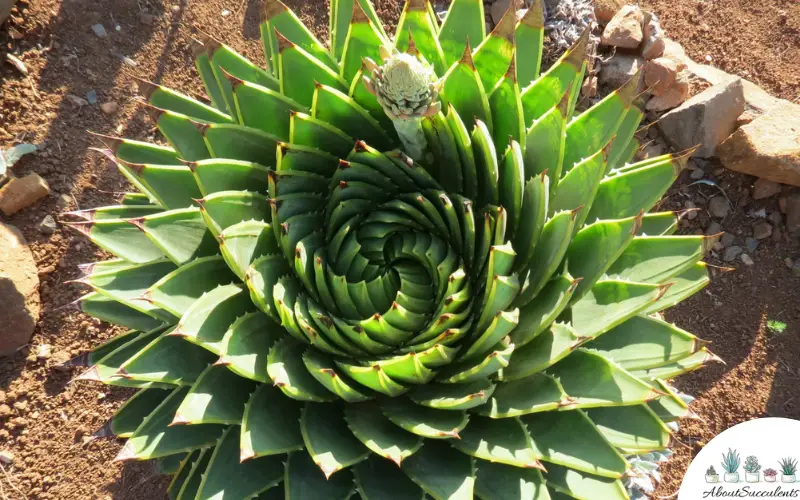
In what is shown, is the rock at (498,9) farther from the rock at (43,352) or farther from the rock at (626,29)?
the rock at (43,352)

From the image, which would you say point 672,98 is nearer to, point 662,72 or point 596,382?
point 662,72

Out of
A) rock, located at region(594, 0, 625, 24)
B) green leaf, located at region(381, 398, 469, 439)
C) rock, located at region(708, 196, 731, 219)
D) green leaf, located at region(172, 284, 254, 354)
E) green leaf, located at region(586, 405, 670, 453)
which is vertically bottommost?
rock, located at region(708, 196, 731, 219)

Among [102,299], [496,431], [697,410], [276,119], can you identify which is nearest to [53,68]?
[102,299]

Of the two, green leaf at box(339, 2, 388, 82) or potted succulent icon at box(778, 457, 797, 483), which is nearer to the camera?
green leaf at box(339, 2, 388, 82)

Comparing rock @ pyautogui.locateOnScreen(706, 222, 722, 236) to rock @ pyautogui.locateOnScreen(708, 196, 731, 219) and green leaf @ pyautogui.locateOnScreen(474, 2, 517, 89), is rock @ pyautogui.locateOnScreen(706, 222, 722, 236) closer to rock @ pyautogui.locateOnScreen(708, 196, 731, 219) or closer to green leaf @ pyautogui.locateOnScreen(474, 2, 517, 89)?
rock @ pyautogui.locateOnScreen(708, 196, 731, 219)

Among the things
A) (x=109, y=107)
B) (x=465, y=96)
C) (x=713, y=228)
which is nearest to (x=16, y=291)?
(x=109, y=107)

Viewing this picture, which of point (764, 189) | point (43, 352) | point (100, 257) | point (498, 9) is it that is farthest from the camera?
point (498, 9)

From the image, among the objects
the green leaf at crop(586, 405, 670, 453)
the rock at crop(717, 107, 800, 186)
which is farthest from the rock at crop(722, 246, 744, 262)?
the green leaf at crop(586, 405, 670, 453)
